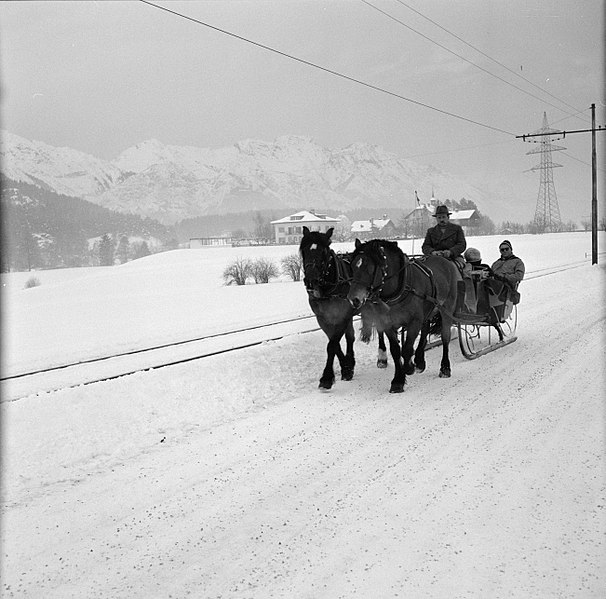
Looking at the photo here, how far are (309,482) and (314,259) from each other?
3.54 metres

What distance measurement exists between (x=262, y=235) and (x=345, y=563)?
71.7 metres

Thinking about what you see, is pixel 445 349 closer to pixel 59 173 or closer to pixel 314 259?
pixel 314 259

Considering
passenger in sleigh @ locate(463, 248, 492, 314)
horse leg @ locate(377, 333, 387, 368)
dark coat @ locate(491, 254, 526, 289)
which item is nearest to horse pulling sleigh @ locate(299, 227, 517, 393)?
horse leg @ locate(377, 333, 387, 368)

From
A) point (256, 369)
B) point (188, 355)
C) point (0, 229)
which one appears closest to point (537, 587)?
point (0, 229)

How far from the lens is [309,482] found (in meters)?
4.47

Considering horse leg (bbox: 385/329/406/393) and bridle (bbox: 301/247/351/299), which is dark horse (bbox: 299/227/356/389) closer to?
bridle (bbox: 301/247/351/299)

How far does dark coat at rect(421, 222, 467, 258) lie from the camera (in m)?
9.64

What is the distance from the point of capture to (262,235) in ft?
243

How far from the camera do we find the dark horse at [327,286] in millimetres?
7379

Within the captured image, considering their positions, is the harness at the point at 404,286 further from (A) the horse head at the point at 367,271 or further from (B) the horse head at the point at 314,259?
(B) the horse head at the point at 314,259

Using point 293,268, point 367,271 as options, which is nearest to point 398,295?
point 367,271

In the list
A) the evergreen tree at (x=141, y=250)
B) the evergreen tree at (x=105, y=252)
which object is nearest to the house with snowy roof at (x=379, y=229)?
the evergreen tree at (x=105, y=252)

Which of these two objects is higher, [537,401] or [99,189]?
[99,189]

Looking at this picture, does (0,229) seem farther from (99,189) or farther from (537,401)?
(99,189)
